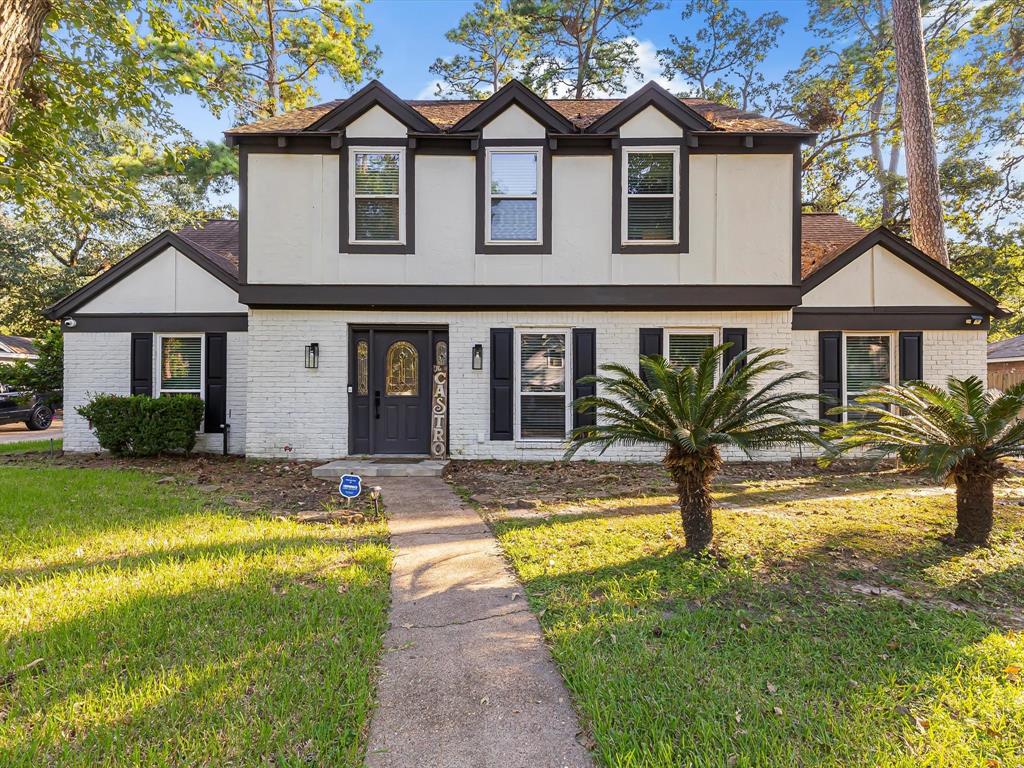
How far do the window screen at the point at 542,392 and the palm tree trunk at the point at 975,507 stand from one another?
5.35 metres

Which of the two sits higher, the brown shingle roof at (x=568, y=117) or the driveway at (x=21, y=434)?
the brown shingle roof at (x=568, y=117)

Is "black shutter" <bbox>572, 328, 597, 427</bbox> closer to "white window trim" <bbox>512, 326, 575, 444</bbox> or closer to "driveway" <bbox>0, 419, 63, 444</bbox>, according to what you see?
"white window trim" <bbox>512, 326, 575, 444</bbox>

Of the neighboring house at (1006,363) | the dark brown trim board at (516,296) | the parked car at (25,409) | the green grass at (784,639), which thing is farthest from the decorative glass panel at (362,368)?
the neighboring house at (1006,363)

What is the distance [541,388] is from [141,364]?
25.8ft

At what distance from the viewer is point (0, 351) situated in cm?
1928

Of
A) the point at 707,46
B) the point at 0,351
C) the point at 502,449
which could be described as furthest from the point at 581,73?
the point at 0,351

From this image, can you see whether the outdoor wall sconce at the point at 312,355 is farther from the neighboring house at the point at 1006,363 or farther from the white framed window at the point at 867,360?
the neighboring house at the point at 1006,363

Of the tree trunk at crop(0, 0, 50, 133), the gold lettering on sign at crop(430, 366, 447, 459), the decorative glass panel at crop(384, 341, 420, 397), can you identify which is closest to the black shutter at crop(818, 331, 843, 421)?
the gold lettering on sign at crop(430, 366, 447, 459)

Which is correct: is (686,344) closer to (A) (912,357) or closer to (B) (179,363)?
(A) (912,357)

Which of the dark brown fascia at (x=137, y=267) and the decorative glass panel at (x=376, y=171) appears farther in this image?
the dark brown fascia at (x=137, y=267)

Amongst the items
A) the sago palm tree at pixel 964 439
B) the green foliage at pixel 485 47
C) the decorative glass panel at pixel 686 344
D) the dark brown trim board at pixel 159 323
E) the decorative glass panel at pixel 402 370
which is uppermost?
the green foliage at pixel 485 47

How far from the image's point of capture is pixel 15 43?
4.59m

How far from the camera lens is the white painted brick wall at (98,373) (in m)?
9.33

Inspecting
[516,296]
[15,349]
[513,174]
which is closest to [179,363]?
[516,296]
